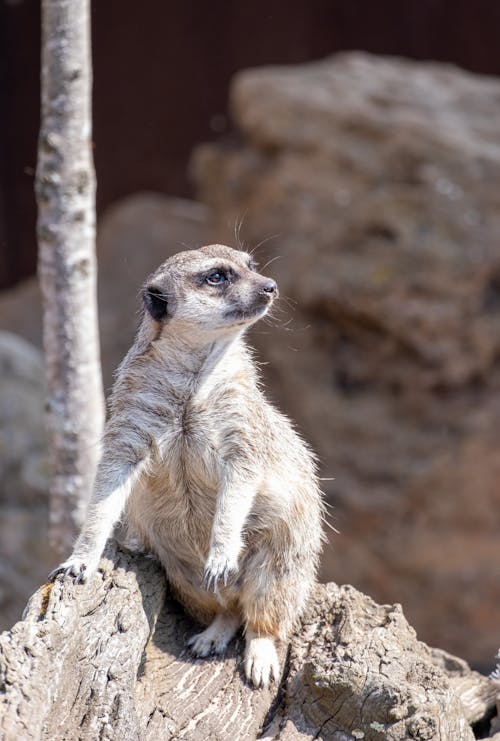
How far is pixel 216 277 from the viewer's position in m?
3.06

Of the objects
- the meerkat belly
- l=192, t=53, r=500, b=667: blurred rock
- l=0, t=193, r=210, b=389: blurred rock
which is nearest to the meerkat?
the meerkat belly

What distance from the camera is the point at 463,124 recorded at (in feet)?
23.0

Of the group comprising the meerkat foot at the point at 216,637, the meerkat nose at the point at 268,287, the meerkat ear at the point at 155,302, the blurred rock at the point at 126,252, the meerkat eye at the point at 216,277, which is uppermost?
the meerkat nose at the point at 268,287

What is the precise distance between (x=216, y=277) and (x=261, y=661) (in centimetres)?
113

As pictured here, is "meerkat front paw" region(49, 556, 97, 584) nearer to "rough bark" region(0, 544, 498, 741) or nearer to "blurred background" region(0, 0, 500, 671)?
"rough bark" region(0, 544, 498, 741)

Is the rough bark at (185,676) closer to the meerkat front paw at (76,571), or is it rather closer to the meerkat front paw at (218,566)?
the meerkat front paw at (76,571)

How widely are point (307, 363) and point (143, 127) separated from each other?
3085 millimetres

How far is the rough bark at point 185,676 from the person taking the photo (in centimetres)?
242

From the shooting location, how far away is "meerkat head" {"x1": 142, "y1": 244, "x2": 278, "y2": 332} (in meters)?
2.97

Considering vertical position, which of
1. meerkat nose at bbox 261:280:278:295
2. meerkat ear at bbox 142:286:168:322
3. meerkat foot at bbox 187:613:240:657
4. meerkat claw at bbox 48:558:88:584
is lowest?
meerkat foot at bbox 187:613:240:657

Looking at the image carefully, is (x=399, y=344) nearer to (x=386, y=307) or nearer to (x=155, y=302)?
(x=386, y=307)

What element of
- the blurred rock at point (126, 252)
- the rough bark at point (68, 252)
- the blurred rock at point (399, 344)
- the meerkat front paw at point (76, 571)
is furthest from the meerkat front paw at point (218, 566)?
the blurred rock at point (126, 252)

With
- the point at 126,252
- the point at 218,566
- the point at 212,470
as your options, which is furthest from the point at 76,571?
the point at 126,252

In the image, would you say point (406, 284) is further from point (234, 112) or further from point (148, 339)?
point (148, 339)
